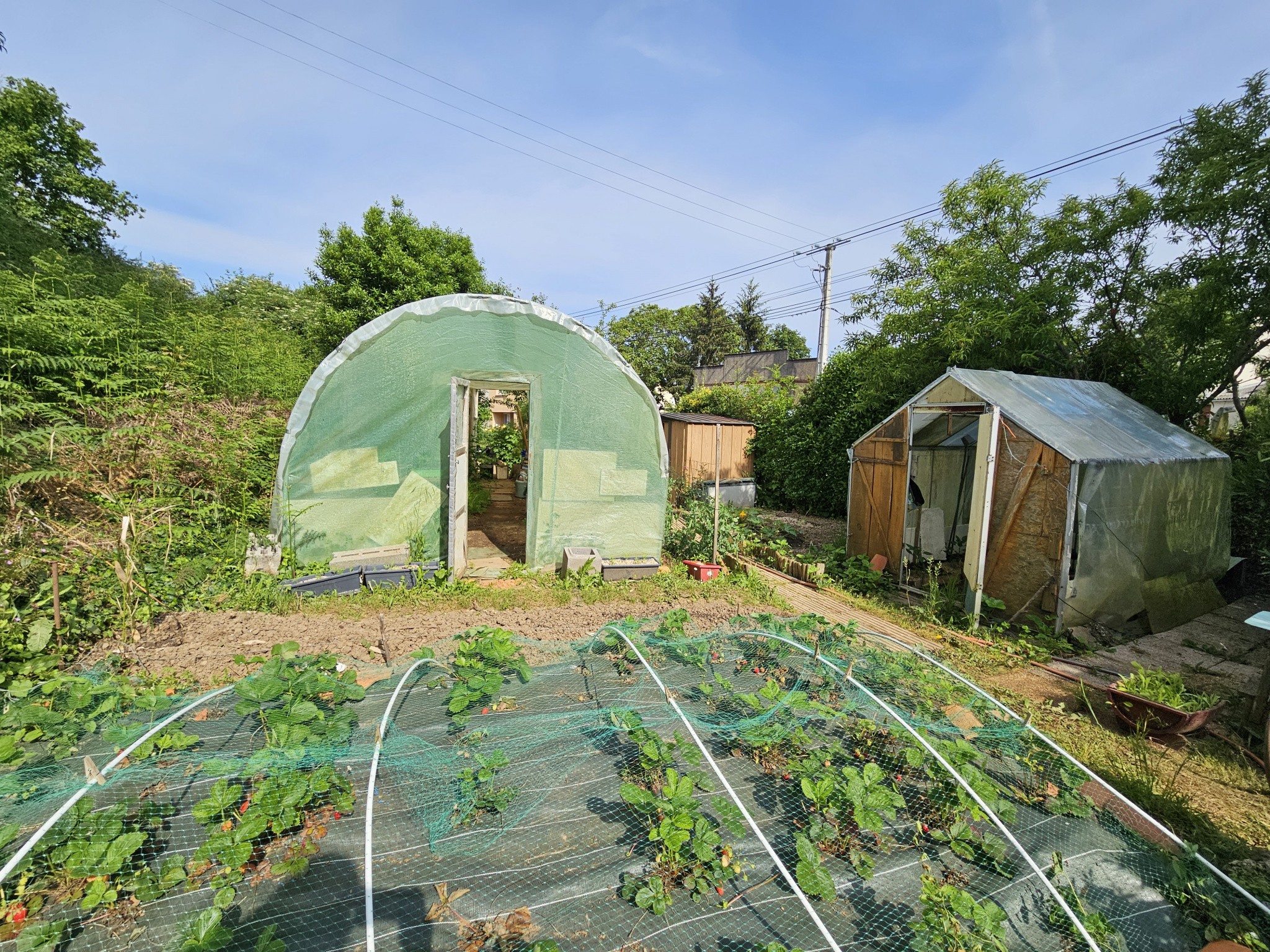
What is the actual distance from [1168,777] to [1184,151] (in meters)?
9.07

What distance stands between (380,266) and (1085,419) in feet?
47.5

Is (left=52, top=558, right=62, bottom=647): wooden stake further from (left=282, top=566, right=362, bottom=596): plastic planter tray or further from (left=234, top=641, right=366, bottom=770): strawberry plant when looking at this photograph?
(left=234, top=641, right=366, bottom=770): strawberry plant

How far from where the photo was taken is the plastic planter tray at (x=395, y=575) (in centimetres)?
627

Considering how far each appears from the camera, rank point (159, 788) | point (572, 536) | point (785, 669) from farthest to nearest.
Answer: point (572, 536) → point (785, 669) → point (159, 788)

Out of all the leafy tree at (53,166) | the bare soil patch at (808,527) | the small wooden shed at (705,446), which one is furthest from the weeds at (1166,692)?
the leafy tree at (53,166)

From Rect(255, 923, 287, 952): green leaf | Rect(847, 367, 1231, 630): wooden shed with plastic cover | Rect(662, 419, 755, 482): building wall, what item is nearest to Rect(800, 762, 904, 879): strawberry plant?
Rect(255, 923, 287, 952): green leaf

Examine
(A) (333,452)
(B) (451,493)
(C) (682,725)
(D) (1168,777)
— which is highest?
(A) (333,452)

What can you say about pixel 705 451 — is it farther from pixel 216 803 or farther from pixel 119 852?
pixel 119 852

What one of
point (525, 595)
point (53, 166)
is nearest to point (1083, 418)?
point (525, 595)

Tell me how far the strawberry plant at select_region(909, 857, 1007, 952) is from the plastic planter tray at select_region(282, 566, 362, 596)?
5856mm

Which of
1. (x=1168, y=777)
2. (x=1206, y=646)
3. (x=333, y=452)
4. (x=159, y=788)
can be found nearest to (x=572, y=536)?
(x=333, y=452)

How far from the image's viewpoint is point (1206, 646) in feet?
19.3

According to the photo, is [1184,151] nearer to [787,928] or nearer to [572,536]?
[572,536]

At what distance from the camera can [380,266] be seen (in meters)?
13.3
